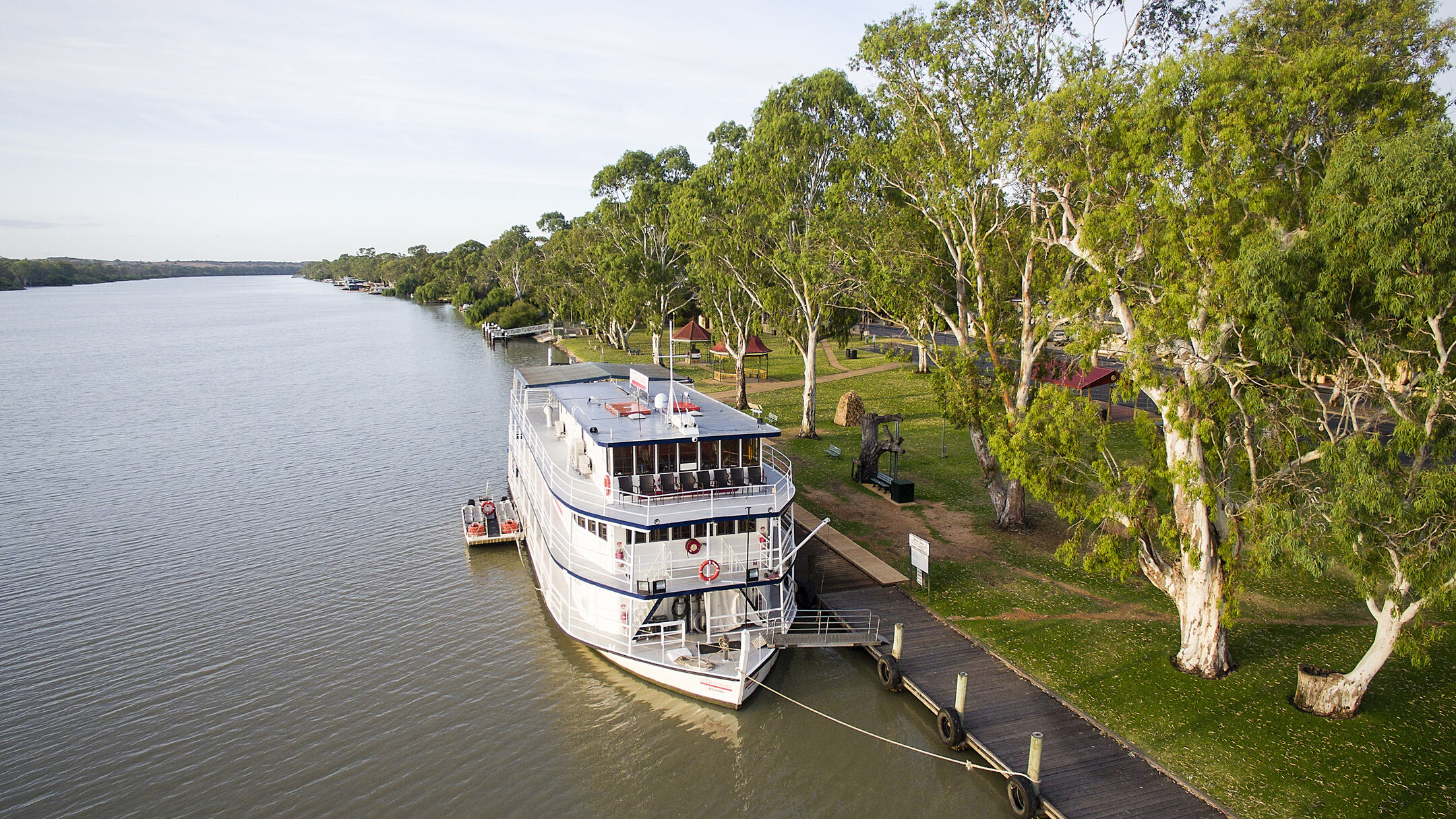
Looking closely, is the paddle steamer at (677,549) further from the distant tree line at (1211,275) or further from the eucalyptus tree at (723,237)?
the eucalyptus tree at (723,237)

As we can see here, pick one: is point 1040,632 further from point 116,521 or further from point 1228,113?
point 116,521

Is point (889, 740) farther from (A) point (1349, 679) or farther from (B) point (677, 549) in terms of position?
(A) point (1349, 679)

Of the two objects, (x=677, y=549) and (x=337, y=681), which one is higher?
(x=677, y=549)

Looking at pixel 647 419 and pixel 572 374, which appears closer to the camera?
pixel 647 419

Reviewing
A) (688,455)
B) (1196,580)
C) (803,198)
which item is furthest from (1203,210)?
(803,198)

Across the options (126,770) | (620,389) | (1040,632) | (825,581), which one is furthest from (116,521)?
(1040,632)

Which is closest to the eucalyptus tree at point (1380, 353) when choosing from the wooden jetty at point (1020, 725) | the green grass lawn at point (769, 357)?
the wooden jetty at point (1020, 725)

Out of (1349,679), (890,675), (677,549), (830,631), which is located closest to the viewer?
(1349,679)
